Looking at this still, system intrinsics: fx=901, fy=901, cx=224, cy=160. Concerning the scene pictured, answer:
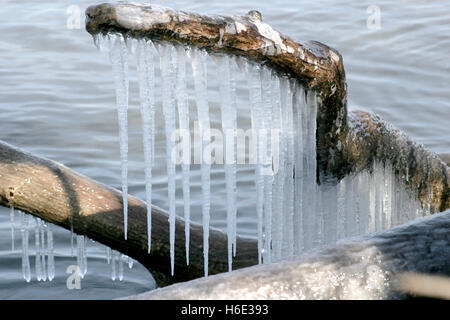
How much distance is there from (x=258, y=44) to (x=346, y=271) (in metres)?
1.87

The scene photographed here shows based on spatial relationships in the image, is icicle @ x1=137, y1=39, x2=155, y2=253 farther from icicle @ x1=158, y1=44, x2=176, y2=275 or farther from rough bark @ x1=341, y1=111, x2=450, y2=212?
rough bark @ x1=341, y1=111, x2=450, y2=212

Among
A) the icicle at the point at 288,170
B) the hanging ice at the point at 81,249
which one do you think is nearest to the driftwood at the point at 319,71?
the icicle at the point at 288,170

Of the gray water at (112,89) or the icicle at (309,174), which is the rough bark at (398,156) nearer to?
the icicle at (309,174)

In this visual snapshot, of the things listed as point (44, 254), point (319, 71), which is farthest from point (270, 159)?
point (44, 254)

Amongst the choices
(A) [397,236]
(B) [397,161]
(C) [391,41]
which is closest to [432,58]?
(C) [391,41]

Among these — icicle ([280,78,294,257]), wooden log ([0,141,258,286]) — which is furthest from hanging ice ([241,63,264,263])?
wooden log ([0,141,258,286])

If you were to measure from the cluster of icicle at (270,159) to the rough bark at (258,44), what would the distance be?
0.06m

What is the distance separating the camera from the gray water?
25.6 ft

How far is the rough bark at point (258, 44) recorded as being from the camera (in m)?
3.80

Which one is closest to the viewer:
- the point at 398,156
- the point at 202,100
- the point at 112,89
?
the point at 202,100

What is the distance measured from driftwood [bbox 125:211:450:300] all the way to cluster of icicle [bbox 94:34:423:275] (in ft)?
5.52

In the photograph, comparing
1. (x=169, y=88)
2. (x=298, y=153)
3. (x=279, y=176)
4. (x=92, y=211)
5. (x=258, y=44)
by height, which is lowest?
(x=92, y=211)

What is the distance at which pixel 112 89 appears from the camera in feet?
37.6

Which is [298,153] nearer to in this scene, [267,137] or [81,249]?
[267,137]
